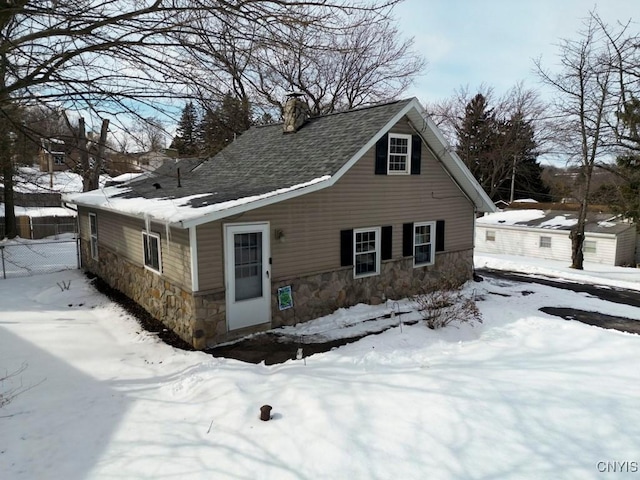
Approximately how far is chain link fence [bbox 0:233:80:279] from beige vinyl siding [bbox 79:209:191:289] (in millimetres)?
1922

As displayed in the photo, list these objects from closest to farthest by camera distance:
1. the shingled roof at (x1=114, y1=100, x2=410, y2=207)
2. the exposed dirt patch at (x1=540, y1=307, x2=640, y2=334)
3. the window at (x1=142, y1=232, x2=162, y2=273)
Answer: the window at (x1=142, y1=232, x2=162, y2=273) → the shingled roof at (x1=114, y1=100, x2=410, y2=207) → the exposed dirt patch at (x1=540, y1=307, x2=640, y2=334)

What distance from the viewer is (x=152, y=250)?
30.9 ft

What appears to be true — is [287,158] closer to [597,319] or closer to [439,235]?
[439,235]

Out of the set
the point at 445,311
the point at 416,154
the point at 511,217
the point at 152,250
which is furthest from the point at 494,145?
the point at 152,250

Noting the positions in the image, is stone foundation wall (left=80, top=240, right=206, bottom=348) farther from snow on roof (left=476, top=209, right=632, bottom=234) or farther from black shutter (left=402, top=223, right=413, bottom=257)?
snow on roof (left=476, top=209, right=632, bottom=234)

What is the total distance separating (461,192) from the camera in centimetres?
1295

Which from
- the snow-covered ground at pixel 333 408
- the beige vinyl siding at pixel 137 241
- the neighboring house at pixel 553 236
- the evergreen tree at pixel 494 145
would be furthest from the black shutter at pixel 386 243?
the evergreen tree at pixel 494 145

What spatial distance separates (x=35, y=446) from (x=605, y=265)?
26587mm

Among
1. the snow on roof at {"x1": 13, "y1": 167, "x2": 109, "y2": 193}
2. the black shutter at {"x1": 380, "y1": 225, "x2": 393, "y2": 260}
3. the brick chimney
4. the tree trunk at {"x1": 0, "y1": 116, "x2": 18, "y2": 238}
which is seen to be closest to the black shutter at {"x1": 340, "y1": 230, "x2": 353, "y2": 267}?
the black shutter at {"x1": 380, "y1": 225, "x2": 393, "y2": 260}

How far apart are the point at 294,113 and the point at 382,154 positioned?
3.62m

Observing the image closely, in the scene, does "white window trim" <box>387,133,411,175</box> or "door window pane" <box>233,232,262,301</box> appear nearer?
"door window pane" <box>233,232,262,301</box>

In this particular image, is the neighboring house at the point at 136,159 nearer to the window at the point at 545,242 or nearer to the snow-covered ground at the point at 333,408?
the snow-covered ground at the point at 333,408

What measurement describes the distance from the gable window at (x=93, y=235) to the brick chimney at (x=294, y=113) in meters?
6.92

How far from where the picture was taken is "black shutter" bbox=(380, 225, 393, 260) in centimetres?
1087
